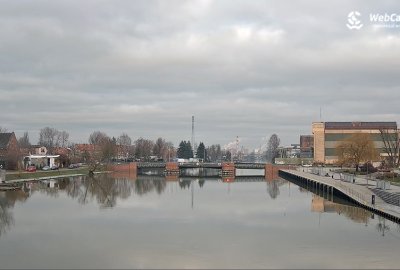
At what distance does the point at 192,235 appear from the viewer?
29188 mm

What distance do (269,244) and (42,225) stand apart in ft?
49.0

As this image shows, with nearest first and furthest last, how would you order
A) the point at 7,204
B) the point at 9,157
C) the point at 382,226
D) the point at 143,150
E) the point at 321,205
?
the point at 382,226, the point at 7,204, the point at 321,205, the point at 9,157, the point at 143,150

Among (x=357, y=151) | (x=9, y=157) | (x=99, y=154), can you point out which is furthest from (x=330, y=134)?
(x=9, y=157)

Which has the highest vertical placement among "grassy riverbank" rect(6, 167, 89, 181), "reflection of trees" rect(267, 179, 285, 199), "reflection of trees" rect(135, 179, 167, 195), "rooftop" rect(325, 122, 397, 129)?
"rooftop" rect(325, 122, 397, 129)

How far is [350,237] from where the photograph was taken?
2911cm

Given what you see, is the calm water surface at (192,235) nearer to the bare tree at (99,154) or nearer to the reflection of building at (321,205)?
the reflection of building at (321,205)

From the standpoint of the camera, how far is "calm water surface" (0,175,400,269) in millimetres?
23000

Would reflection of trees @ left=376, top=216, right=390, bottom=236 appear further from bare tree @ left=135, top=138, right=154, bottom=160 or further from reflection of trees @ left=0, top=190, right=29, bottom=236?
bare tree @ left=135, top=138, right=154, bottom=160

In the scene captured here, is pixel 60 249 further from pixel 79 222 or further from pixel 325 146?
pixel 325 146

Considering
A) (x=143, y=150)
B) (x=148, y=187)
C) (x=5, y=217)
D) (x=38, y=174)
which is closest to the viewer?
(x=5, y=217)

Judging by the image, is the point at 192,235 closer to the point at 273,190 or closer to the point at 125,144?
the point at 273,190

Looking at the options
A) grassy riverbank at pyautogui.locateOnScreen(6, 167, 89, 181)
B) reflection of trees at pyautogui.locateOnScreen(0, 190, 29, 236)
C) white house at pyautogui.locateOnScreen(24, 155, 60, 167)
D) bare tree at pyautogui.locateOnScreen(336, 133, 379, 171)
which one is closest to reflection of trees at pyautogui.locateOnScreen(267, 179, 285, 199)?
bare tree at pyautogui.locateOnScreen(336, 133, 379, 171)

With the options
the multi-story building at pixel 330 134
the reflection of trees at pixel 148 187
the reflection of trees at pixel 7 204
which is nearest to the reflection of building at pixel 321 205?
the reflection of trees at pixel 148 187

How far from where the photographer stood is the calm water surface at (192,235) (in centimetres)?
2300
